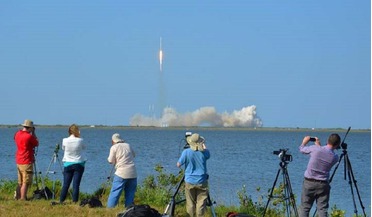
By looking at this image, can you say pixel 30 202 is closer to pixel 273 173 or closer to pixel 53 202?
pixel 53 202

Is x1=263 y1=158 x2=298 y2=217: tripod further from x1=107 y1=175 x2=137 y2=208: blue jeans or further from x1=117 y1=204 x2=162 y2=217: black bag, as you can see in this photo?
x1=117 y1=204 x2=162 y2=217: black bag

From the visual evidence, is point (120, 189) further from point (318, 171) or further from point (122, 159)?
point (318, 171)

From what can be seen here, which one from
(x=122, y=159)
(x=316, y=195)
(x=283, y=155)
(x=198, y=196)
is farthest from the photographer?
(x=122, y=159)

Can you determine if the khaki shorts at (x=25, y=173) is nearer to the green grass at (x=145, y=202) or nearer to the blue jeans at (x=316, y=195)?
the green grass at (x=145, y=202)

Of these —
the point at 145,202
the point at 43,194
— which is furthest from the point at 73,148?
the point at 145,202

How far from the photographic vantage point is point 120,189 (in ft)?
32.6

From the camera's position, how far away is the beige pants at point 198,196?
920 centimetres

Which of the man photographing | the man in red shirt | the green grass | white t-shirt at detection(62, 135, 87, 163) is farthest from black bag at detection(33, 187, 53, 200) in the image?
the man photographing

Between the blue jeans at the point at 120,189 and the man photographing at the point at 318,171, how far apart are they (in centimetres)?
269

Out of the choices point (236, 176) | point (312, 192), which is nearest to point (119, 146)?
point (312, 192)

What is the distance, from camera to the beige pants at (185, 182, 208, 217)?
9203mm

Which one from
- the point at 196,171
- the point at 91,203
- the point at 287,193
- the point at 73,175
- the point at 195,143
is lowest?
the point at 91,203

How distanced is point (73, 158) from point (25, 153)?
0.84 metres

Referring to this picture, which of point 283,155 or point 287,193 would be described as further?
point 287,193
